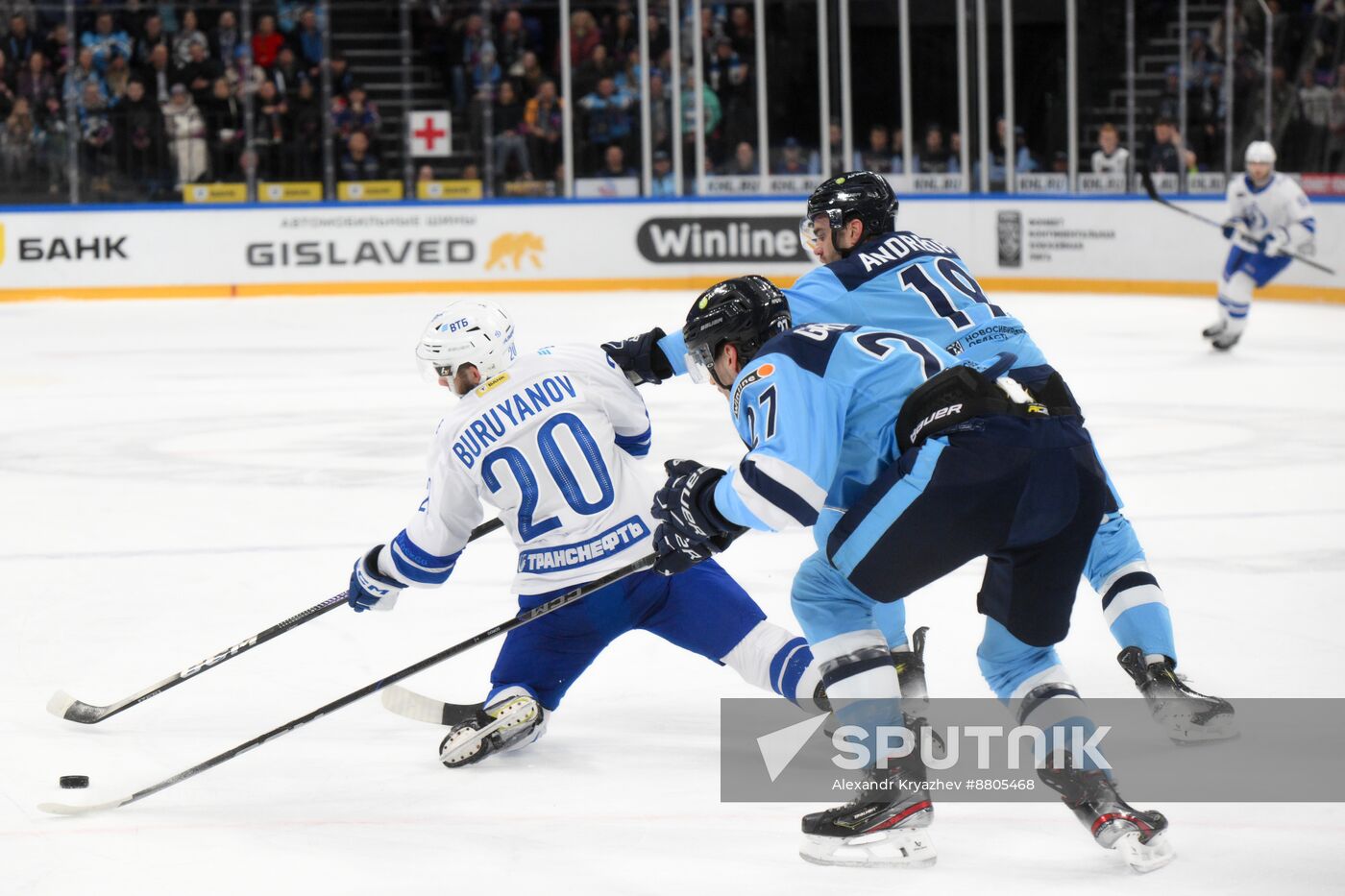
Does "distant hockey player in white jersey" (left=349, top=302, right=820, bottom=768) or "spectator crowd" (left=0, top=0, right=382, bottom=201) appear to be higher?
"spectator crowd" (left=0, top=0, right=382, bottom=201)

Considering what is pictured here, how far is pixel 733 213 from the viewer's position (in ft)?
46.8

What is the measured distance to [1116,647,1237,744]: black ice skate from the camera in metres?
3.25

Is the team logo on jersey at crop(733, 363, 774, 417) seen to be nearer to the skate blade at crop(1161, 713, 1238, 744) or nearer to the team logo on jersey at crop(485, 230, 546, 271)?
the skate blade at crop(1161, 713, 1238, 744)

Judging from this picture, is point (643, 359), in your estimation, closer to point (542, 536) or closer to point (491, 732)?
point (542, 536)

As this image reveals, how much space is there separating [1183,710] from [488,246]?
11.4 meters

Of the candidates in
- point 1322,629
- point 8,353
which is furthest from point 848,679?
point 8,353

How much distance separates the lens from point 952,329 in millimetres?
3385

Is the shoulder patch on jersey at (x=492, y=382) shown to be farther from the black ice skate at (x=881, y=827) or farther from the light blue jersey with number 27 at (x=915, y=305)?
the black ice skate at (x=881, y=827)

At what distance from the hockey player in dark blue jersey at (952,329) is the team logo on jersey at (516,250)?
10.8 meters

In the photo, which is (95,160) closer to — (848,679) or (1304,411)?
(1304,411)

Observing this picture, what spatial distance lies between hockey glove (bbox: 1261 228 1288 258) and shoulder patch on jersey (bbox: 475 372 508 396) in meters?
7.67

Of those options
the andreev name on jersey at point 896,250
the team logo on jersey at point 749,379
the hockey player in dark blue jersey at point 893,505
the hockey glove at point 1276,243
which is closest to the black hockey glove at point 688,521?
the hockey player in dark blue jersey at point 893,505

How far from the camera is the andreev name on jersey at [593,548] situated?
10.7 feet

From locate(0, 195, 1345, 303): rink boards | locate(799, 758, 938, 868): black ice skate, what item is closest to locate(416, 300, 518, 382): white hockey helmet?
locate(799, 758, 938, 868): black ice skate
